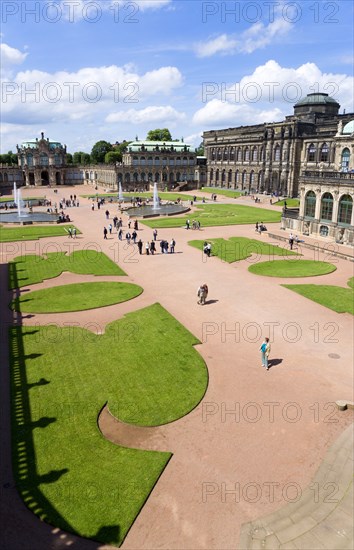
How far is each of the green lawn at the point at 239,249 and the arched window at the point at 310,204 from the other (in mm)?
10849

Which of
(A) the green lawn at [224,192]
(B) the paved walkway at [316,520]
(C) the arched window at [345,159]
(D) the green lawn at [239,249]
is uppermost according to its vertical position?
(C) the arched window at [345,159]

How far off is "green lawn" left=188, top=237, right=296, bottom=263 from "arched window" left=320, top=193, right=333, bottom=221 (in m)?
9.96

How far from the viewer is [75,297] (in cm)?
3222

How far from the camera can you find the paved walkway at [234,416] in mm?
12578

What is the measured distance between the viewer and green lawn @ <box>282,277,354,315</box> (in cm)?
3064

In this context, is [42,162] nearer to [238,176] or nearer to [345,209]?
[238,176]

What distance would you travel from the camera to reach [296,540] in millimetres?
12156

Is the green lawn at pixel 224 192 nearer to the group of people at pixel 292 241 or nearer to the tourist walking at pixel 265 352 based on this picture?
the group of people at pixel 292 241

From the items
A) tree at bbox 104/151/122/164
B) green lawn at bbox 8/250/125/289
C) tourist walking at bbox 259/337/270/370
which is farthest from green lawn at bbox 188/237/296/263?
tree at bbox 104/151/122/164

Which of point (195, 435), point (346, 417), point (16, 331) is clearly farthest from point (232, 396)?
point (16, 331)

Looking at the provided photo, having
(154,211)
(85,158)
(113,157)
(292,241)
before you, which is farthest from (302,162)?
(85,158)

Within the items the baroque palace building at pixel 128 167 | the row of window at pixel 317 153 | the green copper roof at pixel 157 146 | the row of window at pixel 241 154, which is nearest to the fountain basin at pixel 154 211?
the row of window at pixel 317 153

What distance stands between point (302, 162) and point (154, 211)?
43.4 meters

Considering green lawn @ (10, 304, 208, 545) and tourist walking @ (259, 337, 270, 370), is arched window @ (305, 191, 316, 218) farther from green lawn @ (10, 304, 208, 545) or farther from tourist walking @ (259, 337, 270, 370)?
tourist walking @ (259, 337, 270, 370)
